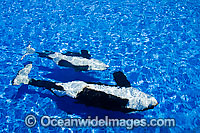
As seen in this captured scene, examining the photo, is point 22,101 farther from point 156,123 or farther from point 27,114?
point 156,123

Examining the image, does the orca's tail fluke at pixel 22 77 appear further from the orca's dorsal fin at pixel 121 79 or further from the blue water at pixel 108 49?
the orca's dorsal fin at pixel 121 79

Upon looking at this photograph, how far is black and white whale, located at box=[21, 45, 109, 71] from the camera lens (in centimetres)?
580

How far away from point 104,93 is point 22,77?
2.54m

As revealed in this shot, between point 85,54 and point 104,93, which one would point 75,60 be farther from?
point 104,93

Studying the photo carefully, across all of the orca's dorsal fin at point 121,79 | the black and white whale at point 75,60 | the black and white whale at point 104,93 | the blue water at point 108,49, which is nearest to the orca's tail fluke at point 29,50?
the black and white whale at point 75,60

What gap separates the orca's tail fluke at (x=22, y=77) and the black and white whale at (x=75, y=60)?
2.72 ft

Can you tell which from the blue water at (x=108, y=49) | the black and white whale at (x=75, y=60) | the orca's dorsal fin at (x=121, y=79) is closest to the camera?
the blue water at (x=108, y=49)

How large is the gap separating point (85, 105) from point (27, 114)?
143 centimetres

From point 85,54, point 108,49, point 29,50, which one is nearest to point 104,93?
point 85,54

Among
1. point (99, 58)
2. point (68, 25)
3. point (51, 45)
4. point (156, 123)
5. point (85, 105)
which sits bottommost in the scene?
point (156, 123)

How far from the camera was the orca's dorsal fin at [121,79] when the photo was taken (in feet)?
16.9

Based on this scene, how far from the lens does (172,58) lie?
6117 millimetres

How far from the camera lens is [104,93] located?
4734mm

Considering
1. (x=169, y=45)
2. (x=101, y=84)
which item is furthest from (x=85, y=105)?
(x=169, y=45)
